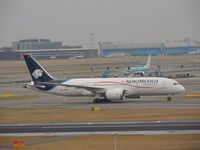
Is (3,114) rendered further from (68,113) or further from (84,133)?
(84,133)

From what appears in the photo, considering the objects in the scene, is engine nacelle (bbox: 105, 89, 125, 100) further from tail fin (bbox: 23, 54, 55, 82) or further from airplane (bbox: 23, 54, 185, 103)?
tail fin (bbox: 23, 54, 55, 82)

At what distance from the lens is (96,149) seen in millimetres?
35844

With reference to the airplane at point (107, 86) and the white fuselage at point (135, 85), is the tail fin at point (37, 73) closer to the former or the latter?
the airplane at point (107, 86)

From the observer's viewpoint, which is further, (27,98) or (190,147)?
(27,98)

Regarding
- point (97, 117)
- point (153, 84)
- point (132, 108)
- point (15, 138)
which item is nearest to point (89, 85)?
point (153, 84)

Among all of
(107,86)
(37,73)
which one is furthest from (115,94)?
(37,73)

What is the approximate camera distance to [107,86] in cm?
7306

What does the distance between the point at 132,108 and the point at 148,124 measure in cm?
1442

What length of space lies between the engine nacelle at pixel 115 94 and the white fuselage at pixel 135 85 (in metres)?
0.73

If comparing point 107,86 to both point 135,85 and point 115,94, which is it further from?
point 135,85

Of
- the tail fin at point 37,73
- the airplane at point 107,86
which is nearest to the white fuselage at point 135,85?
the airplane at point 107,86

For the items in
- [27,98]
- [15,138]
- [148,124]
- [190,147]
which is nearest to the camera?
[190,147]

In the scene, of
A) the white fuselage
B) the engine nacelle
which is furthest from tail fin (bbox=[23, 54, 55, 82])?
the engine nacelle

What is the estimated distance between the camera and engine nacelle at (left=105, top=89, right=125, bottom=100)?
2803 inches
